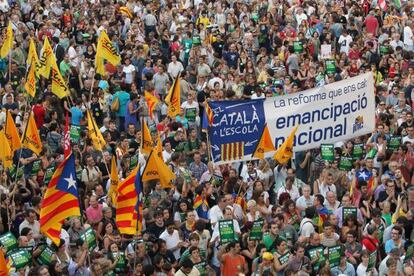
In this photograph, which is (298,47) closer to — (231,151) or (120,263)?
(231,151)

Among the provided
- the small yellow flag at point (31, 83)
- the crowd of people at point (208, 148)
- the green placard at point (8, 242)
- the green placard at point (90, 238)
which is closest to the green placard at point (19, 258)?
the crowd of people at point (208, 148)

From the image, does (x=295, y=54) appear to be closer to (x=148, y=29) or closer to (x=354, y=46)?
(x=354, y=46)

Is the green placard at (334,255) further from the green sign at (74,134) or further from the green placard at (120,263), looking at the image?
the green sign at (74,134)

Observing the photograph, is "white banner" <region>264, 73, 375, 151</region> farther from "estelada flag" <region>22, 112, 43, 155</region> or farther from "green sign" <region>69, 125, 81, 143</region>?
"estelada flag" <region>22, 112, 43, 155</region>

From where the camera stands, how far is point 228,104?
80.1 feet

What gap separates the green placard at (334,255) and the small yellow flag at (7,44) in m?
11.3

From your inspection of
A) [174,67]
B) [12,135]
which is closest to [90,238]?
[12,135]

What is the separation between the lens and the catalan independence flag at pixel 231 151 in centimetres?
2400

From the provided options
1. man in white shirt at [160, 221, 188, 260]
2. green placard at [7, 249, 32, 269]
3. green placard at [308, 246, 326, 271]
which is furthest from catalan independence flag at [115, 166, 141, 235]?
green placard at [308, 246, 326, 271]

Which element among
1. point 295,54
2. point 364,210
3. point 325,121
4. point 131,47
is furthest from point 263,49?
point 364,210

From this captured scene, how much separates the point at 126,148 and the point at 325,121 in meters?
3.25

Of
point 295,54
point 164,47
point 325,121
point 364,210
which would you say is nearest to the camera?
point 364,210

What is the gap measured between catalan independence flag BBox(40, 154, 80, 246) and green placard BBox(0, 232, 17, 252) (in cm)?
41

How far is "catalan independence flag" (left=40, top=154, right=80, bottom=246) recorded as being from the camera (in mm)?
20172
